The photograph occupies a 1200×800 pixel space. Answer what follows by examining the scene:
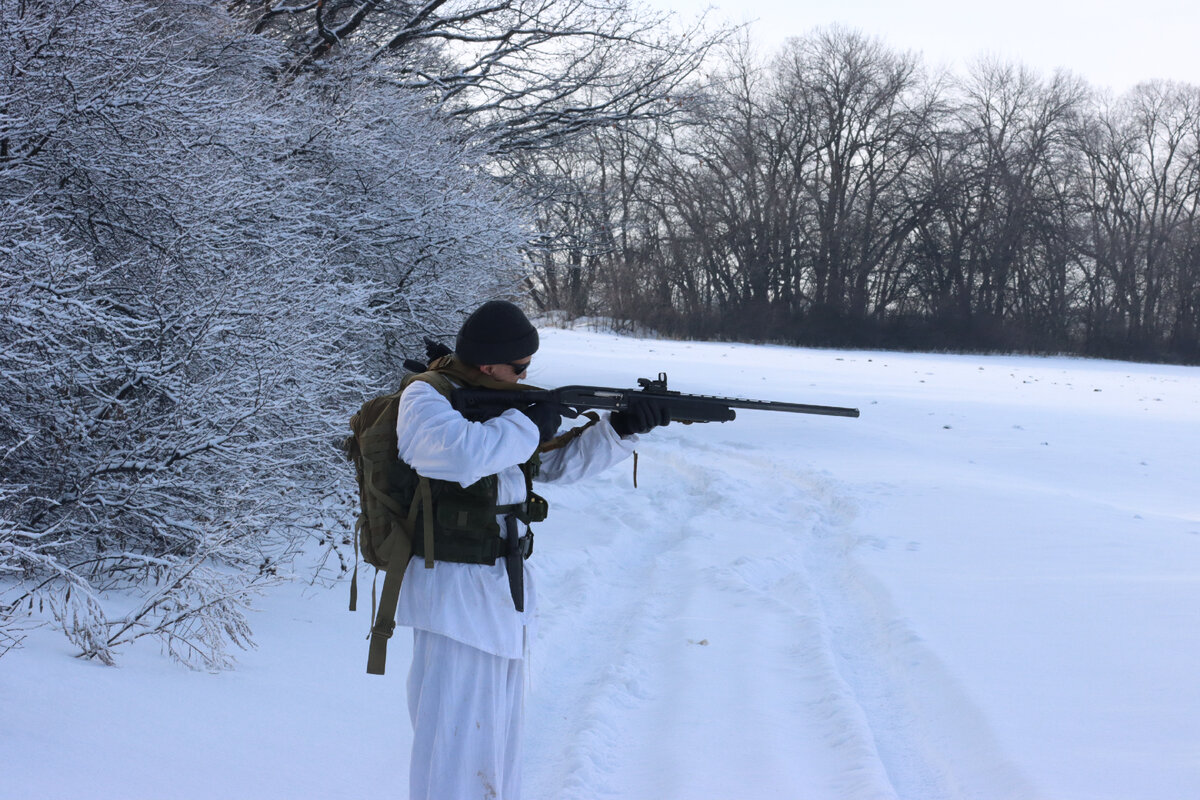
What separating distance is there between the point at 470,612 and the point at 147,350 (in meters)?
3.16

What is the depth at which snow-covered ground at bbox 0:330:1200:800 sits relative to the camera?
3699mm

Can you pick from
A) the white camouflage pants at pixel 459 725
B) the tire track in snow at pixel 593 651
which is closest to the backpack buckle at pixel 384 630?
the white camouflage pants at pixel 459 725

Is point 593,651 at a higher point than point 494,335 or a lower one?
lower

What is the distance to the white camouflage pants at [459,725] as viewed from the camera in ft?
10.1

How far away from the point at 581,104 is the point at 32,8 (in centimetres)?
886

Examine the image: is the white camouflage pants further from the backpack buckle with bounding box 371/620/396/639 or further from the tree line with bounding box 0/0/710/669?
the tree line with bounding box 0/0/710/669

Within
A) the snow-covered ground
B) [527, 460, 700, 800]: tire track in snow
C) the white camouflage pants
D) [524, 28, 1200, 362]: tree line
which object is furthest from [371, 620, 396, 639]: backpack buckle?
[524, 28, 1200, 362]: tree line

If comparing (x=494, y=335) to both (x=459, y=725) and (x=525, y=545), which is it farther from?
(x=459, y=725)

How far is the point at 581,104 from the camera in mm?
13609

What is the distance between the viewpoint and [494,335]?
3291 mm

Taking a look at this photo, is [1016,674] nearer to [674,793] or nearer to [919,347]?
[674,793]

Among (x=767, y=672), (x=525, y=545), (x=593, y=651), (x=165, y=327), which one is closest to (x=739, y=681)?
(x=767, y=672)

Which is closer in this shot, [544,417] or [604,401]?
[544,417]

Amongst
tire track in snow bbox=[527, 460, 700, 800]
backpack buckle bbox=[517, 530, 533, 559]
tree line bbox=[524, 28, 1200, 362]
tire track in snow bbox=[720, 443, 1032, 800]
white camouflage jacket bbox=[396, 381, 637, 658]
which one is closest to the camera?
white camouflage jacket bbox=[396, 381, 637, 658]
